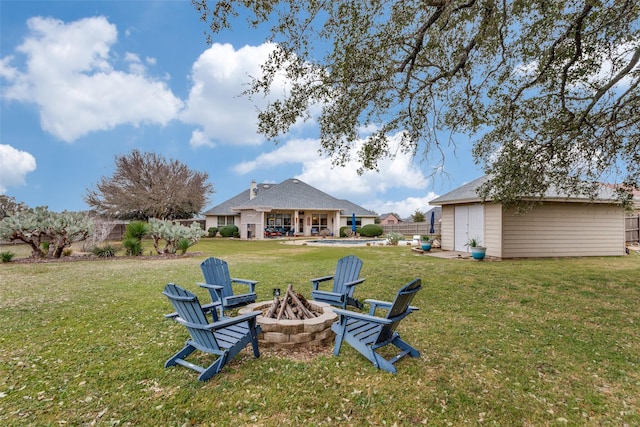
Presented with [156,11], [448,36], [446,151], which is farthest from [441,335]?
[156,11]

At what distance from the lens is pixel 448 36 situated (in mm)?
6688

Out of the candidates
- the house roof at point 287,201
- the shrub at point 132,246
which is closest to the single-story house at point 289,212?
the house roof at point 287,201

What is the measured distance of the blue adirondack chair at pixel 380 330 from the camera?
3320 millimetres

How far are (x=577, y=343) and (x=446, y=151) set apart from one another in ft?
15.0

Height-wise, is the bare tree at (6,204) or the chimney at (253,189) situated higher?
the chimney at (253,189)

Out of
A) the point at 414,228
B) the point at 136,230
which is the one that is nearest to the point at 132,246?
the point at 136,230

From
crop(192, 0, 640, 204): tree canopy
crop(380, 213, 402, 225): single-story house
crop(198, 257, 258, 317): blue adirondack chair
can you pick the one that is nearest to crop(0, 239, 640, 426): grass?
crop(198, 257, 258, 317): blue adirondack chair

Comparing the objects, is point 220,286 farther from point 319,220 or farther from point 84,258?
point 319,220

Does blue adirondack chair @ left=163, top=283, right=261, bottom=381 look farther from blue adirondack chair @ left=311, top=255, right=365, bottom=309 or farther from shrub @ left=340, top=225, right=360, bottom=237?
shrub @ left=340, top=225, right=360, bottom=237

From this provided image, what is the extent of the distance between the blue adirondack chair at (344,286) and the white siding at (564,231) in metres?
9.24

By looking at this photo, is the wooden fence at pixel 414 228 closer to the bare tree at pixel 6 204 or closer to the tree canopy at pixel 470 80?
the tree canopy at pixel 470 80

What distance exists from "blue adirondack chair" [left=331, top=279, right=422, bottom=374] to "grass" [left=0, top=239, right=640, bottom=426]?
0.41ft

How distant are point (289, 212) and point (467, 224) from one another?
60.4 ft

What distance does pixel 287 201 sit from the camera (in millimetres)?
29453
